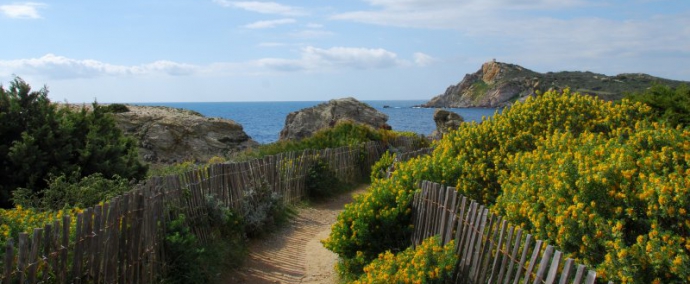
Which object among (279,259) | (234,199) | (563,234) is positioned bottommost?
(279,259)

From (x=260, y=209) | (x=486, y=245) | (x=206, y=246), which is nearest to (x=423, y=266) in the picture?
(x=486, y=245)

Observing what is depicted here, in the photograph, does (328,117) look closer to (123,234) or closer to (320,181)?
(320,181)

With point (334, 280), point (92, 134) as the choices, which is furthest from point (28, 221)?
point (92, 134)

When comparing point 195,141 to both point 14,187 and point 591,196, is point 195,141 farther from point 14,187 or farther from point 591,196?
point 591,196

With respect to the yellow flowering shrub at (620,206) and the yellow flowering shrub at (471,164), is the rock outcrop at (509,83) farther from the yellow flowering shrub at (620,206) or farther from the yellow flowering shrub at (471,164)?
the yellow flowering shrub at (620,206)

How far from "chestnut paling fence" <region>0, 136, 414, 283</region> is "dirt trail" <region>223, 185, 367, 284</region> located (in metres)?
0.79

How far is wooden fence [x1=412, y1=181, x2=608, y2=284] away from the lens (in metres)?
4.18

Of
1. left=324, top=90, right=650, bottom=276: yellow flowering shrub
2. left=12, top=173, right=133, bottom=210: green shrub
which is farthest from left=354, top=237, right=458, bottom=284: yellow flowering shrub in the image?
left=12, top=173, right=133, bottom=210: green shrub

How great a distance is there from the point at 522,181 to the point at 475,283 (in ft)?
5.07

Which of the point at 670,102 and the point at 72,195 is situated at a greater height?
the point at 670,102

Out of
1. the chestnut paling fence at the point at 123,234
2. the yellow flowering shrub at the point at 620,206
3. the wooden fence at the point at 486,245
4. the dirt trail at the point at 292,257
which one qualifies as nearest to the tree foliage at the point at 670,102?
the dirt trail at the point at 292,257

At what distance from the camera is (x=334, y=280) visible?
27.9 ft

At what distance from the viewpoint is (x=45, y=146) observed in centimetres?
1051

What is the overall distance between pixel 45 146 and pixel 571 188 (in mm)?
8480
